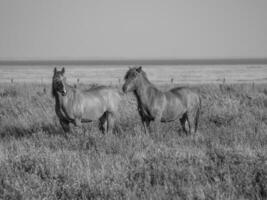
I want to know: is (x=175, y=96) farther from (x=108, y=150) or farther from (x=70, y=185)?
(x=70, y=185)

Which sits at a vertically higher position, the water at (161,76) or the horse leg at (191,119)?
the horse leg at (191,119)

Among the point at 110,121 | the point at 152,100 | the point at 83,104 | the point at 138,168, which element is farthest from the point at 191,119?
the point at 138,168

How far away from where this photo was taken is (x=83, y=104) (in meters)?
9.70

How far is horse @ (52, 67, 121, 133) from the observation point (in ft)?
29.7

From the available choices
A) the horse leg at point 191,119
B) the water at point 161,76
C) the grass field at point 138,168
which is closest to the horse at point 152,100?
the horse leg at point 191,119

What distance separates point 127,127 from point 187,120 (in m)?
1.65

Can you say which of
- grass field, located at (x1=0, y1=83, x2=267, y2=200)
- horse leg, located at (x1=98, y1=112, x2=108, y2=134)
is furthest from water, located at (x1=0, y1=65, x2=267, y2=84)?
grass field, located at (x1=0, y1=83, x2=267, y2=200)

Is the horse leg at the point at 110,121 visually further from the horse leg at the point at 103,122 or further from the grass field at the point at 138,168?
the grass field at the point at 138,168

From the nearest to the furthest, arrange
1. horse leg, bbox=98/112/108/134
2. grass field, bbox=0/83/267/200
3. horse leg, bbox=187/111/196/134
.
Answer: grass field, bbox=0/83/267/200
horse leg, bbox=187/111/196/134
horse leg, bbox=98/112/108/134

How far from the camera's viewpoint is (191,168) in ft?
20.6

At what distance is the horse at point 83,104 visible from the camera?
9.04 m

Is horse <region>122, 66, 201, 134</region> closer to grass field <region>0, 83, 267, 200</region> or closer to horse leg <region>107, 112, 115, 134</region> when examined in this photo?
grass field <region>0, 83, 267, 200</region>

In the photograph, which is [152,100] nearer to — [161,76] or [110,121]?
[110,121]

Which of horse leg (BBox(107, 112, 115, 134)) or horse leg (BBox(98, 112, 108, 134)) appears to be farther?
horse leg (BBox(98, 112, 108, 134))
